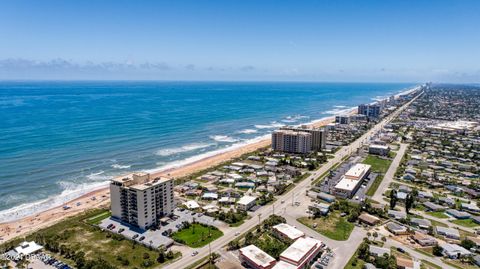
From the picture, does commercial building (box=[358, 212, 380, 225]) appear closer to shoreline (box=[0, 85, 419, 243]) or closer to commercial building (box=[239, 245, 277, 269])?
commercial building (box=[239, 245, 277, 269])

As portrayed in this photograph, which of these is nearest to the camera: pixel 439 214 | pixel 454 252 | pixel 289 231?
pixel 454 252

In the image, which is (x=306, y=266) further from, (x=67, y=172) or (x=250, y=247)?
(x=67, y=172)

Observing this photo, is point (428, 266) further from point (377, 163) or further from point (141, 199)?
point (377, 163)

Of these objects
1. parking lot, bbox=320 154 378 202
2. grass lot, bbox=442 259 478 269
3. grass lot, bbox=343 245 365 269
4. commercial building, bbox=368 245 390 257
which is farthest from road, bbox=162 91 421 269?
grass lot, bbox=442 259 478 269

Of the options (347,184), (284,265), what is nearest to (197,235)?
(284,265)

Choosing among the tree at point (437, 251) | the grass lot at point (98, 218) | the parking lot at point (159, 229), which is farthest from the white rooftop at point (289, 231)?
the grass lot at point (98, 218)

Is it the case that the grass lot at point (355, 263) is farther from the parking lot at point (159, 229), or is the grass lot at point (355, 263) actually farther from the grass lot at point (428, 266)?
the parking lot at point (159, 229)
